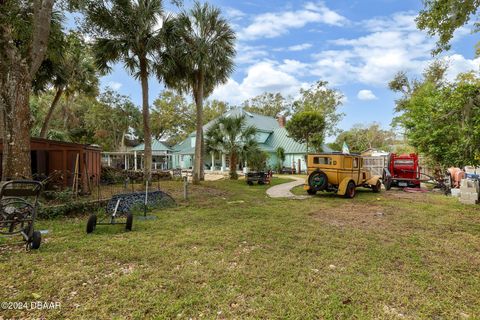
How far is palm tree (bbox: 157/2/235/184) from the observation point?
43.8ft

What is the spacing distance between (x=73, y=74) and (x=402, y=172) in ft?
67.2

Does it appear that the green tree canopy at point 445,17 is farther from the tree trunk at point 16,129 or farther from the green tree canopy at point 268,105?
the green tree canopy at point 268,105

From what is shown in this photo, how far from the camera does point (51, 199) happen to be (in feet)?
27.3

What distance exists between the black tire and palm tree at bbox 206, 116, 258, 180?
7031 mm

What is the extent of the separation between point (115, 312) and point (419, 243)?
5.37 m

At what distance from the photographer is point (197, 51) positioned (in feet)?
46.9

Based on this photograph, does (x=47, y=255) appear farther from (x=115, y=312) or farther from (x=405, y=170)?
(x=405, y=170)

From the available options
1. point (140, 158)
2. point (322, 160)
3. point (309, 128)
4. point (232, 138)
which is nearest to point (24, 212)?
point (322, 160)

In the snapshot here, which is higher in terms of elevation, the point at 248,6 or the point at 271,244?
the point at 248,6

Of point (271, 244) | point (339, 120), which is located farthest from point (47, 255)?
point (339, 120)

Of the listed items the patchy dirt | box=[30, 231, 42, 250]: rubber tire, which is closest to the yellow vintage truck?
the patchy dirt

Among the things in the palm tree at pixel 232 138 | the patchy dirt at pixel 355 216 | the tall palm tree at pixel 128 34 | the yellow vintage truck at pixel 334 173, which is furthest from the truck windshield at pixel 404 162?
the tall palm tree at pixel 128 34

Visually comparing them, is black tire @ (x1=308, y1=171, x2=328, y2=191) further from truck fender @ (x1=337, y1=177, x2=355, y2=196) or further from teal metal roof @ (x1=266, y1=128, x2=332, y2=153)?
teal metal roof @ (x1=266, y1=128, x2=332, y2=153)

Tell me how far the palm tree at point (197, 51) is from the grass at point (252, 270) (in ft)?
32.0
